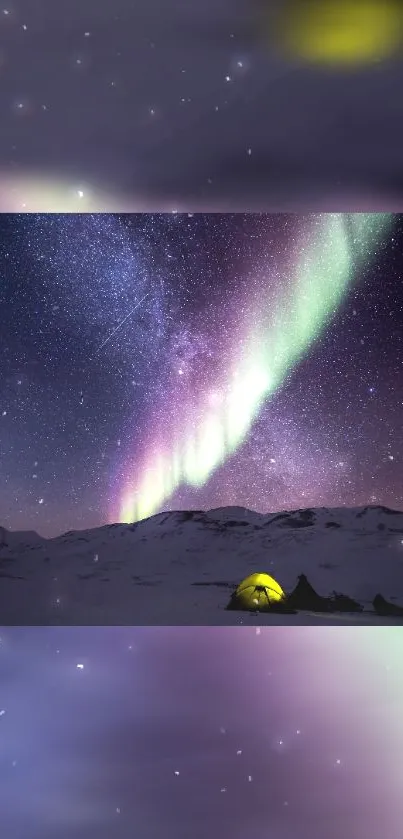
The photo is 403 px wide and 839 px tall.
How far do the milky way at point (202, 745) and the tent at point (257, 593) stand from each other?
831mm

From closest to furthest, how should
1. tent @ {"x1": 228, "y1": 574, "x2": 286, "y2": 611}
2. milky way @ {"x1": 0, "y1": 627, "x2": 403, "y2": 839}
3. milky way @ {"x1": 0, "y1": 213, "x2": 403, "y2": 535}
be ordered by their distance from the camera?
milky way @ {"x1": 0, "y1": 627, "x2": 403, "y2": 839} < tent @ {"x1": 228, "y1": 574, "x2": 286, "y2": 611} < milky way @ {"x1": 0, "y1": 213, "x2": 403, "y2": 535}

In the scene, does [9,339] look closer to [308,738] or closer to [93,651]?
[93,651]

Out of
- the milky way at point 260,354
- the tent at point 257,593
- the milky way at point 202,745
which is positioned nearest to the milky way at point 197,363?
the milky way at point 260,354

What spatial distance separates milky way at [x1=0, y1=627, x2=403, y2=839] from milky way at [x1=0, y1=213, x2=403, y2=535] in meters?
1.20

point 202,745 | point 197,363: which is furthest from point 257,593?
point 202,745

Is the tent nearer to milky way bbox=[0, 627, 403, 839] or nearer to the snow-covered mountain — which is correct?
the snow-covered mountain

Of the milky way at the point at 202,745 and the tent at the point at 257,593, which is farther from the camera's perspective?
the tent at the point at 257,593

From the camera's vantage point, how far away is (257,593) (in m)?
4.37

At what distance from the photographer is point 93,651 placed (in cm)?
362

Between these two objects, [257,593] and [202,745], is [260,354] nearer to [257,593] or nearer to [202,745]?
[257,593]

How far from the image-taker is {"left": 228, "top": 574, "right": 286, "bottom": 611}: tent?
434 centimetres

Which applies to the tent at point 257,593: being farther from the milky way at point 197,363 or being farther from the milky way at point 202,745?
the milky way at point 202,745

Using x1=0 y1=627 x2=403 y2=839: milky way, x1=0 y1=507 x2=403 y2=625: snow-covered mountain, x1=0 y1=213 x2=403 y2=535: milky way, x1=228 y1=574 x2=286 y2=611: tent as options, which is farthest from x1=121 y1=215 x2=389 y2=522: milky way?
x1=0 y1=627 x2=403 y2=839: milky way

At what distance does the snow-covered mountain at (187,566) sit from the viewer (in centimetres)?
441
